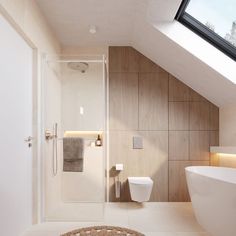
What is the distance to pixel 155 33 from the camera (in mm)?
2977

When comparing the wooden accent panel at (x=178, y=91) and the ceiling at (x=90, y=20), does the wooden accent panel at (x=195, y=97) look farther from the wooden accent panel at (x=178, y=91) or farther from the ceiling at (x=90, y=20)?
the ceiling at (x=90, y=20)

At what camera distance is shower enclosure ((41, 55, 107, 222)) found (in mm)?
3090

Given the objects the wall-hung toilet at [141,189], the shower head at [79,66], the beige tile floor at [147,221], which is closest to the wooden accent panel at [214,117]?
the beige tile floor at [147,221]

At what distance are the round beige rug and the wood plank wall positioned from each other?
1133 millimetres

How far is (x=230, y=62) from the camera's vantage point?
2.90 m

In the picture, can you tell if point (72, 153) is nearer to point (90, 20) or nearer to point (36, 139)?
point (36, 139)

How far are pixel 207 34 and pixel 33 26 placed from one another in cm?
206

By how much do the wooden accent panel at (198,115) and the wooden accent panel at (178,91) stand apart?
172mm

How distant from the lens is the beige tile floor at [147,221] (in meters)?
2.52

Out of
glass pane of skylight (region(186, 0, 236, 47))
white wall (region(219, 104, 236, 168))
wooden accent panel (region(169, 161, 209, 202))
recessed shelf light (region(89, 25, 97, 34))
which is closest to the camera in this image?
glass pane of skylight (region(186, 0, 236, 47))

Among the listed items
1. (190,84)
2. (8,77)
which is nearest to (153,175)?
(190,84)

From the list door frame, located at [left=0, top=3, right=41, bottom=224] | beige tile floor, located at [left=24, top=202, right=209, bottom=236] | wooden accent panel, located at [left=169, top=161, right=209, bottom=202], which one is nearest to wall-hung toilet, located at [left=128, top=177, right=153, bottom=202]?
beige tile floor, located at [left=24, top=202, right=209, bottom=236]

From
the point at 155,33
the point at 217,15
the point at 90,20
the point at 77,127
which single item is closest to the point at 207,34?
the point at 217,15

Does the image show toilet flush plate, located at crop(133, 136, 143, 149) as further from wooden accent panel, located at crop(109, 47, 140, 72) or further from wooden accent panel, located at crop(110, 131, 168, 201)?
wooden accent panel, located at crop(109, 47, 140, 72)
